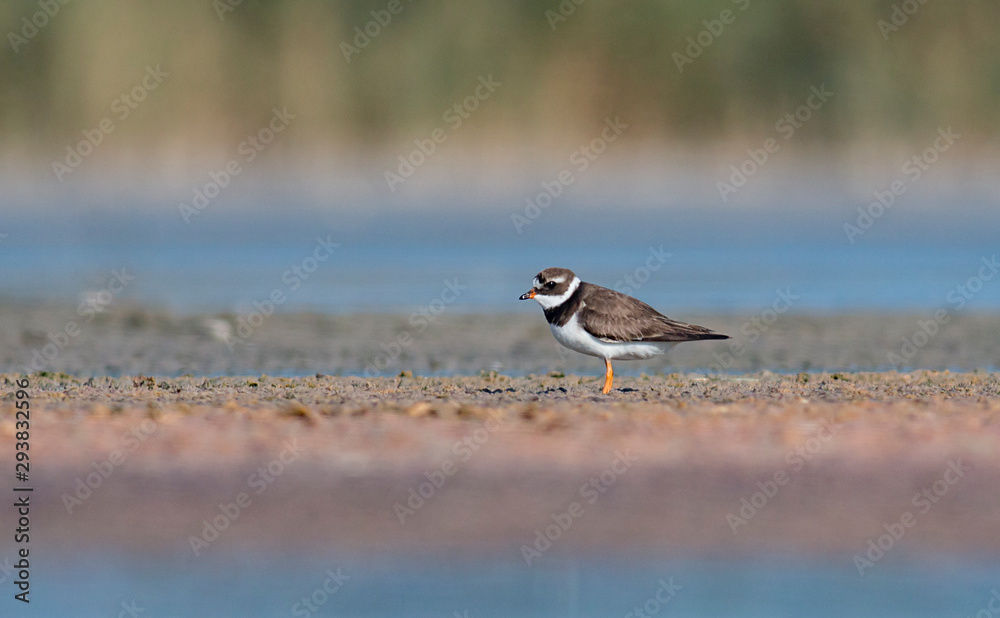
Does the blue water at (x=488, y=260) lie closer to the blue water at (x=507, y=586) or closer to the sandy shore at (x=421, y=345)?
the sandy shore at (x=421, y=345)

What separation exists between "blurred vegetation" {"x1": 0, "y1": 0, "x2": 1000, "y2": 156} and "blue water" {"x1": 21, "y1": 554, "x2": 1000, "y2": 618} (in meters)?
28.2

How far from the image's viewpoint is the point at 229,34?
35.5 metres

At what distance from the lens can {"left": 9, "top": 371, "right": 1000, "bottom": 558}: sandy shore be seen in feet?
22.6

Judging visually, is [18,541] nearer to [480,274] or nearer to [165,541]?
[165,541]

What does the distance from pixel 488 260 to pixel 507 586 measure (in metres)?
17.4

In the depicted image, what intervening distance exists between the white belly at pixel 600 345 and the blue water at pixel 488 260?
657 centimetres

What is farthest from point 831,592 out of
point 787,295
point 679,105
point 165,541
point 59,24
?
point 59,24

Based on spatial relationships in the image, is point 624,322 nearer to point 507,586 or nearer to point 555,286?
point 555,286

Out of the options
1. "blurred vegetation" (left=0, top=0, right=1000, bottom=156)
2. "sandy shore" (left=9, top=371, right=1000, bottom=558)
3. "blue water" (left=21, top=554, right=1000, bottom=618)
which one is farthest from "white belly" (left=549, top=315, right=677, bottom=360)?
"blurred vegetation" (left=0, top=0, right=1000, bottom=156)

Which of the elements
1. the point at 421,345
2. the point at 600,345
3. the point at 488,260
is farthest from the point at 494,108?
the point at 600,345

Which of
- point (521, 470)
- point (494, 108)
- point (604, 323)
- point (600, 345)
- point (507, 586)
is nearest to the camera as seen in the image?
point (507, 586)

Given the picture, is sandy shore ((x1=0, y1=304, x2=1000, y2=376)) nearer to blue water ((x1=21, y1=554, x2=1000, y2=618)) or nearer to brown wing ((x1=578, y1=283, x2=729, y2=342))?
brown wing ((x1=578, y1=283, x2=729, y2=342))

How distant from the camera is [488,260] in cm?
2338

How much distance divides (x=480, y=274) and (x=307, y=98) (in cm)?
1498
